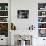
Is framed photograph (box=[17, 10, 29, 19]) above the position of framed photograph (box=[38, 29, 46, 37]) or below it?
above

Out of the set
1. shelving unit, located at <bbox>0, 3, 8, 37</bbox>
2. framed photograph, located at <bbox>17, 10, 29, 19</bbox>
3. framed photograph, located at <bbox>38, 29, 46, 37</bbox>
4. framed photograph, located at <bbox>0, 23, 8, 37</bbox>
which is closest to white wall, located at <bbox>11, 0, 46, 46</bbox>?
framed photograph, located at <bbox>17, 10, 29, 19</bbox>

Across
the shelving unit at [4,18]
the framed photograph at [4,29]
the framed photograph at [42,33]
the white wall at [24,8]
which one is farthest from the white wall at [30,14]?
the framed photograph at [4,29]

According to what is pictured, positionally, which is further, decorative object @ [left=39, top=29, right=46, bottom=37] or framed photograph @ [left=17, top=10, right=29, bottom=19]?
decorative object @ [left=39, top=29, right=46, bottom=37]

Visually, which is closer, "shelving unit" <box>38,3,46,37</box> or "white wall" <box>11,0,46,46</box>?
"white wall" <box>11,0,46,46</box>

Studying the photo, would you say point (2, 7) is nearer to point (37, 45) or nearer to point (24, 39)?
point (24, 39)

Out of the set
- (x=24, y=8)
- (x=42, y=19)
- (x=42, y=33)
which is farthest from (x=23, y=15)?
(x=42, y=33)

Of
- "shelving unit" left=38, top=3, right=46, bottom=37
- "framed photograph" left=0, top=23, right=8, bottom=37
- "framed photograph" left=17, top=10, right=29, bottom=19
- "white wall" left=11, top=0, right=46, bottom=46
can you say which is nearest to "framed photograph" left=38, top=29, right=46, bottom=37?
"shelving unit" left=38, top=3, right=46, bottom=37

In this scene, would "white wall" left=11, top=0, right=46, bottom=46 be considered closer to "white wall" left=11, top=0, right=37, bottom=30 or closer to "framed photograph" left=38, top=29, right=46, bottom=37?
"white wall" left=11, top=0, right=37, bottom=30

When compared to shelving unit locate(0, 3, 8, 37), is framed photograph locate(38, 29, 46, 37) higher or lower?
lower

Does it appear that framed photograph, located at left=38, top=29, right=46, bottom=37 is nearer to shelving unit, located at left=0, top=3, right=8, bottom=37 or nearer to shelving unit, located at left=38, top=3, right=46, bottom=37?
shelving unit, located at left=38, top=3, right=46, bottom=37

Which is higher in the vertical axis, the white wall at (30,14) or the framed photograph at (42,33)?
the white wall at (30,14)

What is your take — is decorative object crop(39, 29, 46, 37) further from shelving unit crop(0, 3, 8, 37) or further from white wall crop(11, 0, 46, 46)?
shelving unit crop(0, 3, 8, 37)

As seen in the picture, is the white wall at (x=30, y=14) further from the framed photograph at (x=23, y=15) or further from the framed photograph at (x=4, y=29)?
the framed photograph at (x=4, y=29)

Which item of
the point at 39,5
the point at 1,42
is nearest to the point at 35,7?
the point at 39,5
